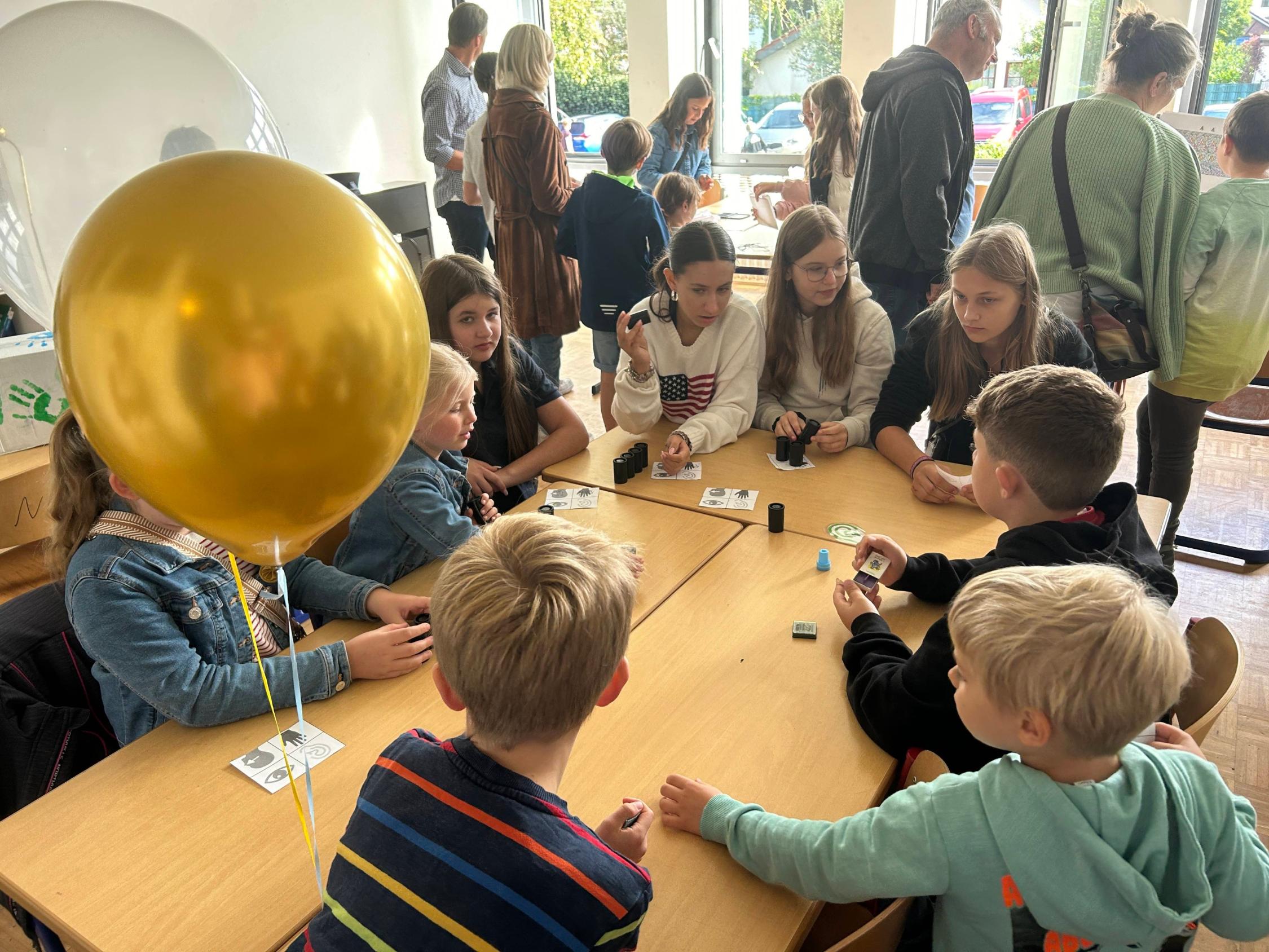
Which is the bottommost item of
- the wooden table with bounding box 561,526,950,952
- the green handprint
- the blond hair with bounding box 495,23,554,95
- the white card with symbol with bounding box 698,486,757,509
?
the green handprint

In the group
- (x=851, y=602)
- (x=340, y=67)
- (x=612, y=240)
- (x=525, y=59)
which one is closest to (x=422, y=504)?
A: (x=851, y=602)

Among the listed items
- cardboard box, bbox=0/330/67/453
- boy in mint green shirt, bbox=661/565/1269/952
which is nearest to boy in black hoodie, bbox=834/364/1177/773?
boy in mint green shirt, bbox=661/565/1269/952

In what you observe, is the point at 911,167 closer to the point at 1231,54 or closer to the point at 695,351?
the point at 695,351

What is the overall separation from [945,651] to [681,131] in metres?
4.18

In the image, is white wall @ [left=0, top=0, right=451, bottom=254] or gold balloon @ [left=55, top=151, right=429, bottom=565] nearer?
gold balloon @ [left=55, top=151, right=429, bottom=565]

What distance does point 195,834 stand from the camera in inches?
48.6

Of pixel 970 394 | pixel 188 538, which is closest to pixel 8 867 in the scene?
pixel 188 538

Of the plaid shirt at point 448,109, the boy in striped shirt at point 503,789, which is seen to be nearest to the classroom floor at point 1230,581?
the boy in striped shirt at point 503,789

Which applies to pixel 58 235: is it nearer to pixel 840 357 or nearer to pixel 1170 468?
pixel 840 357

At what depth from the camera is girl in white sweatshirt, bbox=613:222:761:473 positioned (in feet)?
8.16

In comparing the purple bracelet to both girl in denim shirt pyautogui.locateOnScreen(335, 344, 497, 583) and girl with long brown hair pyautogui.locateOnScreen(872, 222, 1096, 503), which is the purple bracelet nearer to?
girl with long brown hair pyautogui.locateOnScreen(872, 222, 1096, 503)

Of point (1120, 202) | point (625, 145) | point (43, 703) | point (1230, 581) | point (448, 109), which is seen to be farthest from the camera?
point (448, 109)

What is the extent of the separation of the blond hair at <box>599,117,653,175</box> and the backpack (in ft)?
9.11

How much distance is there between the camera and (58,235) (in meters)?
1.66
